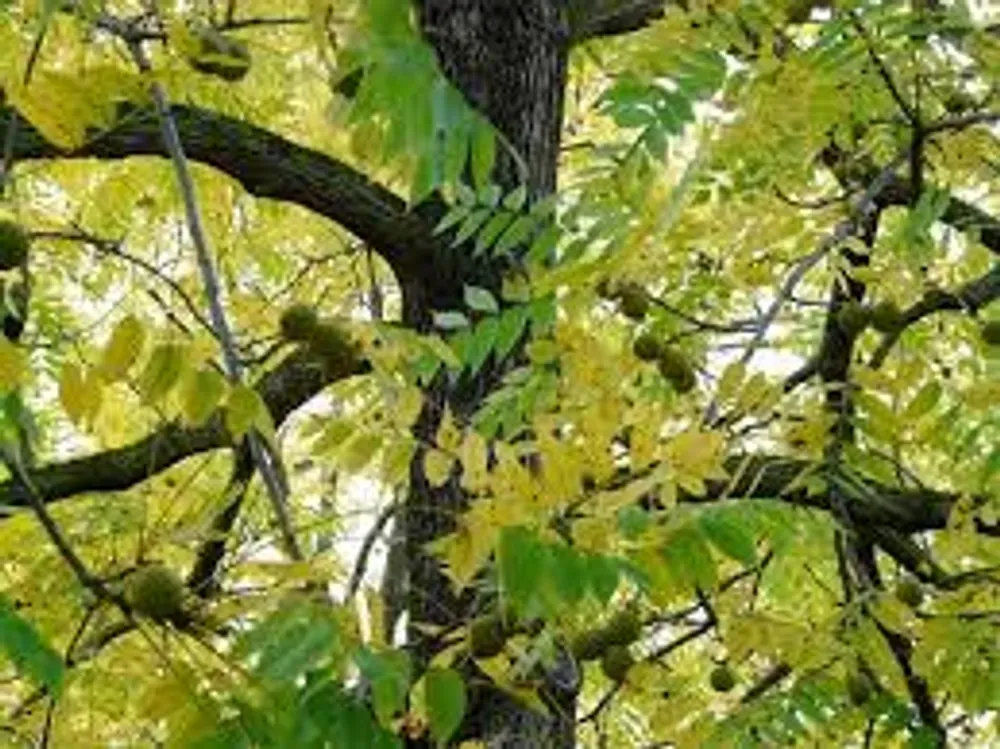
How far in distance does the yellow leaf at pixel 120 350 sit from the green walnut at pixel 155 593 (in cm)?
20

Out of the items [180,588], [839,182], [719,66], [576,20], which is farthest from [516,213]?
[839,182]

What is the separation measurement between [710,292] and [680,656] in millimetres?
1741

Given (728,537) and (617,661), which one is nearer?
(728,537)

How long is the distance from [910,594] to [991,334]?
1.62 ft

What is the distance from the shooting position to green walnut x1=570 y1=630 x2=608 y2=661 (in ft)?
8.71

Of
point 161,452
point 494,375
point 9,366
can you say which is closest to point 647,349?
point 494,375

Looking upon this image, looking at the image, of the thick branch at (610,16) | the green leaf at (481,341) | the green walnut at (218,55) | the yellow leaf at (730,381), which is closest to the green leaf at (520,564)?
the green walnut at (218,55)

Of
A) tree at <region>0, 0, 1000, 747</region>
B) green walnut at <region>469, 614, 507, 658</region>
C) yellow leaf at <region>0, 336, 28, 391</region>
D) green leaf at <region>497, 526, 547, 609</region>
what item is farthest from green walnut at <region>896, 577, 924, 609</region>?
yellow leaf at <region>0, 336, 28, 391</region>

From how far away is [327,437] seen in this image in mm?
2068

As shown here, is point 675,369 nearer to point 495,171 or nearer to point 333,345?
point 495,171

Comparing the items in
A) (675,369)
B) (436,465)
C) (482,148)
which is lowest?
(675,369)

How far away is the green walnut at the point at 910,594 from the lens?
3.05 meters

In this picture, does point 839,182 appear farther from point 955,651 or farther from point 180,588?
point 180,588

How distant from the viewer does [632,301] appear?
3021 millimetres
